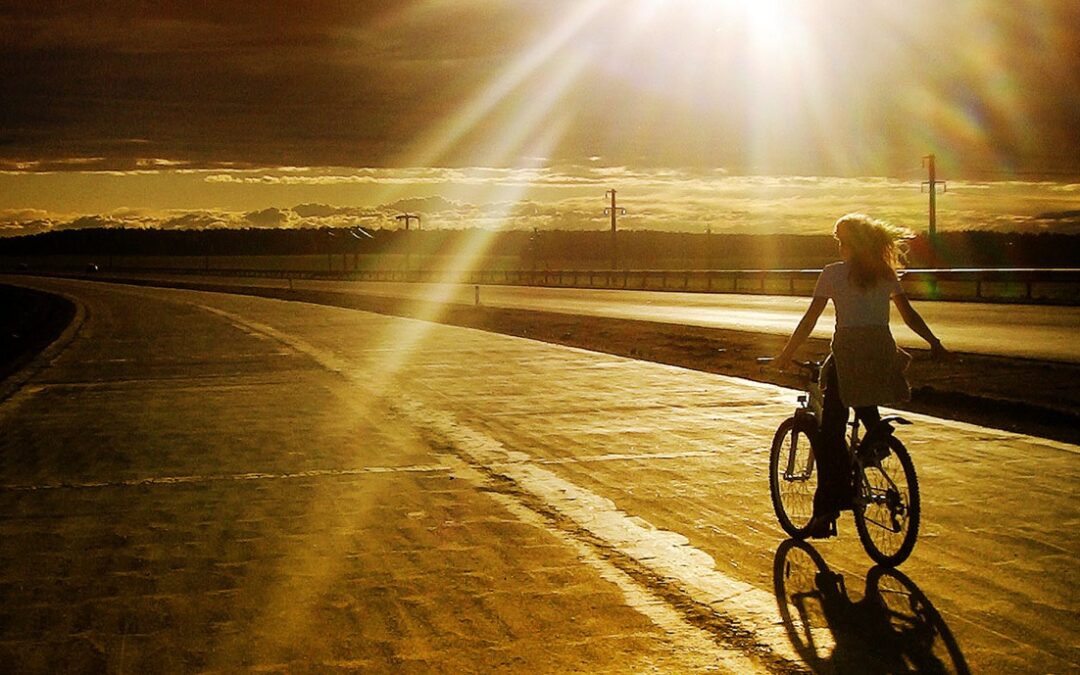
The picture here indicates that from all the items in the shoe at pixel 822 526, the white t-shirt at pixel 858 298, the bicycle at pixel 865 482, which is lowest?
the shoe at pixel 822 526

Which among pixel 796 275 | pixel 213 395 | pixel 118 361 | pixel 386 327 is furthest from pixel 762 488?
pixel 796 275

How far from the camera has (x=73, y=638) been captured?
6.33 meters

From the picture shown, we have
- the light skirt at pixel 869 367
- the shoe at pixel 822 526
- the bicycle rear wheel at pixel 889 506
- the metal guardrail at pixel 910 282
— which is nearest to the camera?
the bicycle rear wheel at pixel 889 506

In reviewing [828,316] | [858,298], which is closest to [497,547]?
[858,298]

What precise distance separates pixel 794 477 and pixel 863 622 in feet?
6.15

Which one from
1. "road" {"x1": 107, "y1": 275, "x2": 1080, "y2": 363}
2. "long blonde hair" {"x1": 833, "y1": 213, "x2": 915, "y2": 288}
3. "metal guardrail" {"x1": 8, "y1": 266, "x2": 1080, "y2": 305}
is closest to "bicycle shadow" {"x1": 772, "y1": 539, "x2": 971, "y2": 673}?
"long blonde hair" {"x1": 833, "y1": 213, "x2": 915, "y2": 288}

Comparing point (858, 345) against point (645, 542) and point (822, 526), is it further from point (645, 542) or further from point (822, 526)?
point (645, 542)

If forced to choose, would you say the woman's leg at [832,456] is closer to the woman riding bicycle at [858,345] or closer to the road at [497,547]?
the woman riding bicycle at [858,345]

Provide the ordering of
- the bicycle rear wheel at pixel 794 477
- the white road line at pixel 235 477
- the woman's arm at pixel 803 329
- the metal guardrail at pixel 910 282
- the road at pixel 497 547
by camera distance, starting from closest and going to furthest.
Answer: the road at pixel 497 547 → the woman's arm at pixel 803 329 → the bicycle rear wheel at pixel 794 477 → the white road line at pixel 235 477 → the metal guardrail at pixel 910 282

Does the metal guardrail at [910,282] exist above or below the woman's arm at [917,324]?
below

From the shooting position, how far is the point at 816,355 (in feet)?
77.0

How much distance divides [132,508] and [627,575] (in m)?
4.00

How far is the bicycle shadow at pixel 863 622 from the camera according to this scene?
226 inches

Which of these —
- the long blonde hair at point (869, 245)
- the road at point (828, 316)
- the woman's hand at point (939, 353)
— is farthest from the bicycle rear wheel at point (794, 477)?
the road at point (828, 316)
